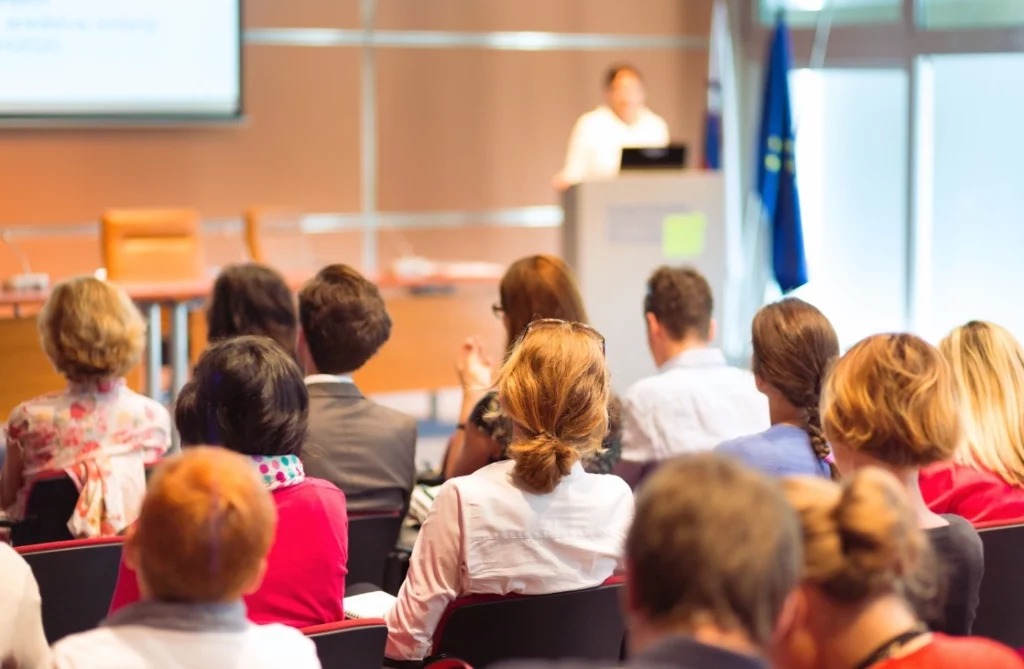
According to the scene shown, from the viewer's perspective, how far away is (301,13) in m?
7.82

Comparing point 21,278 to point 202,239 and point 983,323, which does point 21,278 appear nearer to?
point 202,239

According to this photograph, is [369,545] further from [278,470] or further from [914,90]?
[914,90]

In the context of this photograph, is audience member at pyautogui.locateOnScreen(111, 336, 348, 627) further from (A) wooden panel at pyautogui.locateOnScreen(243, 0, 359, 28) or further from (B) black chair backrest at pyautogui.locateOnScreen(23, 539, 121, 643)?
(A) wooden panel at pyautogui.locateOnScreen(243, 0, 359, 28)

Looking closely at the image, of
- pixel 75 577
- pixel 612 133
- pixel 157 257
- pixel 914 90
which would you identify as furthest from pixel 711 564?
pixel 914 90

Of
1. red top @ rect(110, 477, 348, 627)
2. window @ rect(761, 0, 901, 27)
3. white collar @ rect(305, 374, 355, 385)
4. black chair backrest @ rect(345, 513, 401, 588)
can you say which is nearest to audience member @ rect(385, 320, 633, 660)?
red top @ rect(110, 477, 348, 627)

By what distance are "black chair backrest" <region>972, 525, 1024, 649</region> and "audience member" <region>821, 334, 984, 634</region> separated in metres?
0.29

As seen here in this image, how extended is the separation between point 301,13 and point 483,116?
4.66ft

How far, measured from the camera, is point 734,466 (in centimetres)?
120

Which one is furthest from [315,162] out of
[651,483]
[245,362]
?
[651,483]

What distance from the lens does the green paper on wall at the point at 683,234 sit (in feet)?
19.9

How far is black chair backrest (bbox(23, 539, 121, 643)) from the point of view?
2.33 m

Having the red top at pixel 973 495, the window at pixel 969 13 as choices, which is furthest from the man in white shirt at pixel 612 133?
the red top at pixel 973 495

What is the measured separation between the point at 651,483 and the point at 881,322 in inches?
264

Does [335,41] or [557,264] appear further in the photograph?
[335,41]
